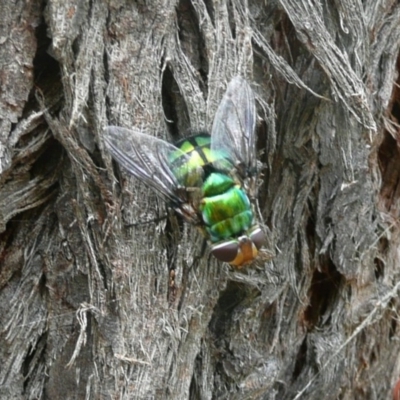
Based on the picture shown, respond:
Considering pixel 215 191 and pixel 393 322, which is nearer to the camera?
pixel 215 191

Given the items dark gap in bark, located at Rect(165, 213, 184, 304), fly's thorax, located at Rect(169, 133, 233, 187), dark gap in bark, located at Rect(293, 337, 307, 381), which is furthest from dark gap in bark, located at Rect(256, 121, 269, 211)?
dark gap in bark, located at Rect(293, 337, 307, 381)

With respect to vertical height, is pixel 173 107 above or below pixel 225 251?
above

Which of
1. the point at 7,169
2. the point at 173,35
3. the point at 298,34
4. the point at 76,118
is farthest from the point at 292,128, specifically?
the point at 7,169

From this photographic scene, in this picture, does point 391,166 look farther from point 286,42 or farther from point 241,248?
point 241,248

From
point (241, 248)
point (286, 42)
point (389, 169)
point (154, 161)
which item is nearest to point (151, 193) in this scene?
point (154, 161)

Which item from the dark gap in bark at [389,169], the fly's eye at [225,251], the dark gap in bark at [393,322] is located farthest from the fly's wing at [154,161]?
the dark gap in bark at [393,322]

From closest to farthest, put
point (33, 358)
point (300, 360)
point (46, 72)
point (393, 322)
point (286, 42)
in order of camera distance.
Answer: point (46, 72), point (33, 358), point (286, 42), point (300, 360), point (393, 322)

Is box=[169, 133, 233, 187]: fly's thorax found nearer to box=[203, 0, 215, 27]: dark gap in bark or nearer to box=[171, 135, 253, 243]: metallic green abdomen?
box=[171, 135, 253, 243]: metallic green abdomen
